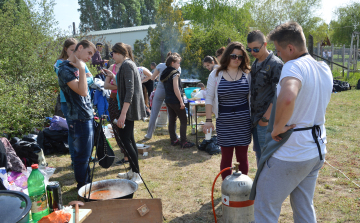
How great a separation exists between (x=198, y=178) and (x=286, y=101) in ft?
9.46

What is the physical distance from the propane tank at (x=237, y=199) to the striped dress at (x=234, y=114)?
513mm

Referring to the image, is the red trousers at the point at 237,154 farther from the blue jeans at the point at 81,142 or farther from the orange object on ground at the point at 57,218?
the orange object on ground at the point at 57,218

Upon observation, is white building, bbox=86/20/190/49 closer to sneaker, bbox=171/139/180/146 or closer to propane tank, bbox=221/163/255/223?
sneaker, bbox=171/139/180/146

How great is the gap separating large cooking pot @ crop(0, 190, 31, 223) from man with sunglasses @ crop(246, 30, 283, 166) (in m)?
2.24

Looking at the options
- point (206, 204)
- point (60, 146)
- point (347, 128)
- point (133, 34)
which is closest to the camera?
point (206, 204)

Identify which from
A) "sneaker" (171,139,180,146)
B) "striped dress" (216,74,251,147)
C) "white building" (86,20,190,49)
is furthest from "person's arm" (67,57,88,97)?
"white building" (86,20,190,49)

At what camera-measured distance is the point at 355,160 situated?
476 centimetres

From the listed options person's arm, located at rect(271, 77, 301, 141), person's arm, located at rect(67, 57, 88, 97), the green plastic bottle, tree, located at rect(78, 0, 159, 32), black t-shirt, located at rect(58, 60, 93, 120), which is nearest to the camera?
person's arm, located at rect(271, 77, 301, 141)

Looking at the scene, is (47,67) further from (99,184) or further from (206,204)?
(206,204)

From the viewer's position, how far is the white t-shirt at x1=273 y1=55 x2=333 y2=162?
5.62 ft

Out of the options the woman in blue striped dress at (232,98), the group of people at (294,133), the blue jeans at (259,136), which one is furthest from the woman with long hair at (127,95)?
the group of people at (294,133)

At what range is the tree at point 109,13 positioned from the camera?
51.1m

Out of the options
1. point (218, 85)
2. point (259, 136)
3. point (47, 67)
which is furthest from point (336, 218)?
point (47, 67)

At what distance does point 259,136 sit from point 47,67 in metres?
6.71
